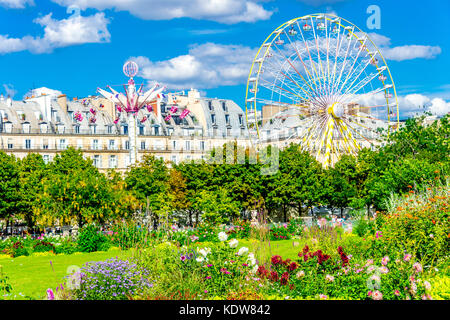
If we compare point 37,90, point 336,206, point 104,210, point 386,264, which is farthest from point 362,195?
point 37,90

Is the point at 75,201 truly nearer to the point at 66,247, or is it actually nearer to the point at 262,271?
the point at 66,247

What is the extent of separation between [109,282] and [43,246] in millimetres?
14445

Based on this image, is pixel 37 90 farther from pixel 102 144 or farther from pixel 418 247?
pixel 418 247

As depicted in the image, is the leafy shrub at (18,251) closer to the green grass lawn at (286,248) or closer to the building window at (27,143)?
the green grass lawn at (286,248)

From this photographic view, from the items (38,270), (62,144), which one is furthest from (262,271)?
(62,144)

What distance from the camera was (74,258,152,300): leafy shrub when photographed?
34.9 ft

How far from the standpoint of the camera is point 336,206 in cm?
4709

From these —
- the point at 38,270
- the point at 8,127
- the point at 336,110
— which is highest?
the point at 8,127

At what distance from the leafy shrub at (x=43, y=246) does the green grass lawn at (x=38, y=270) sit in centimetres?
69

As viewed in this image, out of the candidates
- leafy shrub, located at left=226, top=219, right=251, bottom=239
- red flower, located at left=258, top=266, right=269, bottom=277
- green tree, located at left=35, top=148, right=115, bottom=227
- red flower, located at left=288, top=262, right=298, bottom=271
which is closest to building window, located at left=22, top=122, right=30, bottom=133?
green tree, located at left=35, top=148, right=115, bottom=227

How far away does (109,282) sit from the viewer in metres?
10.8

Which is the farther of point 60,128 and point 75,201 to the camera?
point 60,128

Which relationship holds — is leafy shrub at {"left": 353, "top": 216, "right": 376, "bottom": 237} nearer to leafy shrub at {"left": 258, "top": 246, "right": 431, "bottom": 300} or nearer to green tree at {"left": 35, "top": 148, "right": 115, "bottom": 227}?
leafy shrub at {"left": 258, "top": 246, "right": 431, "bottom": 300}
